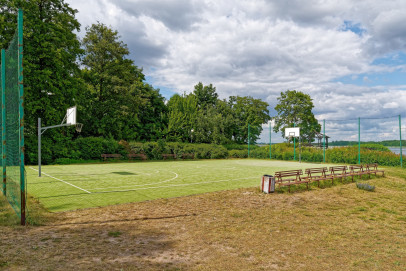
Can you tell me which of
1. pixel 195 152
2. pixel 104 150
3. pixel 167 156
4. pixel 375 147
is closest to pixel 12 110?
pixel 104 150

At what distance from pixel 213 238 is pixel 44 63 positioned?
81.9 feet

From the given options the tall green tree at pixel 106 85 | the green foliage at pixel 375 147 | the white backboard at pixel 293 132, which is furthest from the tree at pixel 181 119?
the green foliage at pixel 375 147

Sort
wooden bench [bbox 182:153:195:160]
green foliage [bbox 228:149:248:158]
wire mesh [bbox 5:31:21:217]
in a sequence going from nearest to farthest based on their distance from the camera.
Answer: wire mesh [bbox 5:31:21:217] < wooden bench [bbox 182:153:195:160] < green foliage [bbox 228:149:248:158]

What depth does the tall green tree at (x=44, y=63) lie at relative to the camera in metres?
23.0

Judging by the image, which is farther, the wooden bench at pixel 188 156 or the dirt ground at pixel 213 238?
the wooden bench at pixel 188 156

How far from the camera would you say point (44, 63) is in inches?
971

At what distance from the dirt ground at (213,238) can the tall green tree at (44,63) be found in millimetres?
19312

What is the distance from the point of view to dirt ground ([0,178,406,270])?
15.6 ft

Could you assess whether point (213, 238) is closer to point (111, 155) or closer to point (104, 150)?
point (111, 155)

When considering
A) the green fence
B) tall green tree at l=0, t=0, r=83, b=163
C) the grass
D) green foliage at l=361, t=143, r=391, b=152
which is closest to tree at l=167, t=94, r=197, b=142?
tall green tree at l=0, t=0, r=83, b=163

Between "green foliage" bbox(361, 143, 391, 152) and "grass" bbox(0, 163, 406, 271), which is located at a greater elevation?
"green foliage" bbox(361, 143, 391, 152)

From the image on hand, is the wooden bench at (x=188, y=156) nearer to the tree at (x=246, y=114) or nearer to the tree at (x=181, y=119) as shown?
the tree at (x=181, y=119)

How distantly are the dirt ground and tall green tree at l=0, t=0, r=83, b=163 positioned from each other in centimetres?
1931

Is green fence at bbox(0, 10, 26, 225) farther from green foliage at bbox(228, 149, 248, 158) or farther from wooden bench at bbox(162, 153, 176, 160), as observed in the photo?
green foliage at bbox(228, 149, 248, 158)
